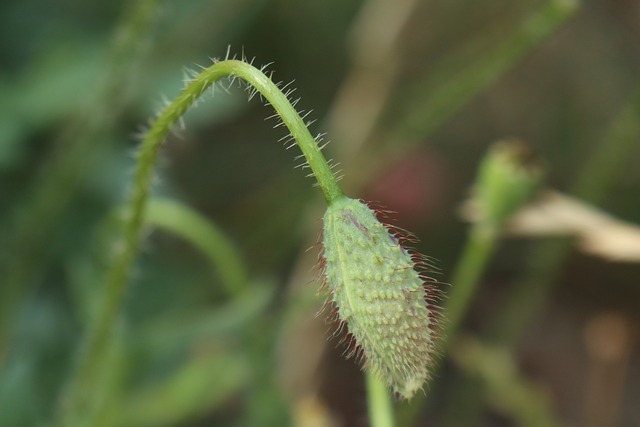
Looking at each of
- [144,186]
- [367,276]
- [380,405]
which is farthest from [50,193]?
[367,276]

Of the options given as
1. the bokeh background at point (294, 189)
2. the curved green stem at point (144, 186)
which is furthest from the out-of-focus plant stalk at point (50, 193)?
the curved green stem at point (144, 186)

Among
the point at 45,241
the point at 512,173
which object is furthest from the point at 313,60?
the point at 512,173

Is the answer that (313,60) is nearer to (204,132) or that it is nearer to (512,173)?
(204,132)

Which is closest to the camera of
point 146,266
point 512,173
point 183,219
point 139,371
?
point 512,173

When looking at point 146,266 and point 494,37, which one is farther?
point 494,37

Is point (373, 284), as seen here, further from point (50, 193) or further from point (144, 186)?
point (50, 193)

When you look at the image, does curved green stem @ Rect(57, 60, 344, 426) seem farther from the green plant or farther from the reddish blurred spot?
the reddish blurred spot

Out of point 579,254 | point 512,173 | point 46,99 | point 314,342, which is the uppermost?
point 46,99

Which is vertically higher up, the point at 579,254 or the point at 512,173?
the point at 512,173
